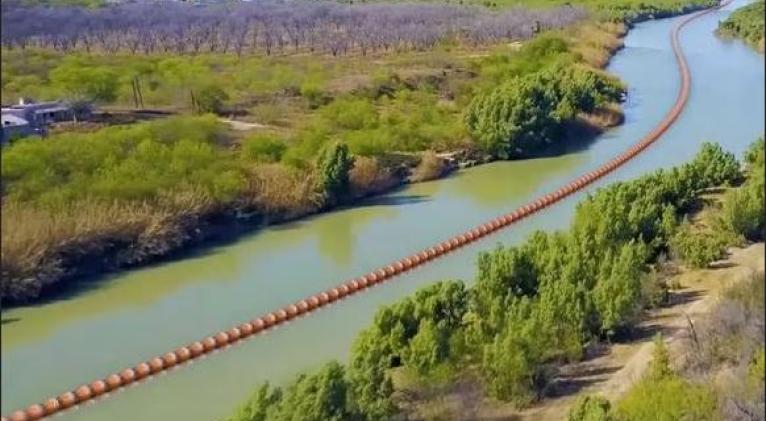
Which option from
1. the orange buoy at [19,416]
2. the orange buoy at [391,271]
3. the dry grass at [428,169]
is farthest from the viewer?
the dry grass at [428,169]

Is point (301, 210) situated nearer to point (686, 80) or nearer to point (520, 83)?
point (520, 83)

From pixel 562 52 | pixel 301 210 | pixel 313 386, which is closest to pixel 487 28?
pixel 562 52

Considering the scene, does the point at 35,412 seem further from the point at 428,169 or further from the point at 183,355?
the point at 428,169

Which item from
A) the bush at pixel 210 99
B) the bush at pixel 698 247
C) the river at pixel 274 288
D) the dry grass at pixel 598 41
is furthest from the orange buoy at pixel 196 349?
the dry grass at pixel 598 41

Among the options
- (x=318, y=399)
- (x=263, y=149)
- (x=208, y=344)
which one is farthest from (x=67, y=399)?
(x=263, y=149)

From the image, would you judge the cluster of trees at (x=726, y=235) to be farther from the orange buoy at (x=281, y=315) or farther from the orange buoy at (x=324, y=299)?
the orange buoy at (x=281, y=315)
